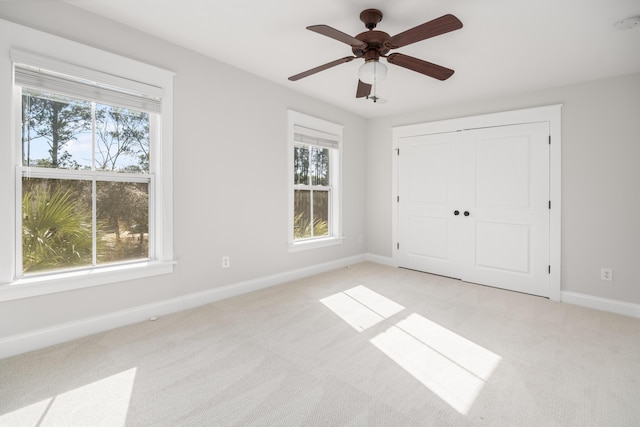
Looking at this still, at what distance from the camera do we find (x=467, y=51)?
8.95 feet

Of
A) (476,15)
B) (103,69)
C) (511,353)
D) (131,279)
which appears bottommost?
(511,353)

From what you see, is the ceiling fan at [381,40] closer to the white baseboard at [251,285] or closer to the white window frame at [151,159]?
the white window frame at [151,159]

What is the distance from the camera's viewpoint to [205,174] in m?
3.04

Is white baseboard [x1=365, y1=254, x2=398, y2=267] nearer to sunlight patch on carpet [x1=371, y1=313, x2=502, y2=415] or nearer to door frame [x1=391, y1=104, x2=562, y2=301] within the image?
door frame [x1=391, y1=104, x2=562, y2=301]

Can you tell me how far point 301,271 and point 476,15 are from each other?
3.22m

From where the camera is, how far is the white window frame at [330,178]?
3891 mm

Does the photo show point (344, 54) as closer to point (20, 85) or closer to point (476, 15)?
point (476, 15)

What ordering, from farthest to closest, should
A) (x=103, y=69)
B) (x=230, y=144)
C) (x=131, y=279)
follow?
(x=230, y=144), (x=131, y=279), (x=103, y=69)

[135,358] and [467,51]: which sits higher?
[467,51]

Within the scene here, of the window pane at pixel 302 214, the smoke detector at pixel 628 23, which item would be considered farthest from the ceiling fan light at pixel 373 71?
the window pane at pixel 302 214

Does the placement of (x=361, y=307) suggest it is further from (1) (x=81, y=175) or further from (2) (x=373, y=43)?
(1) (x=81, y=175)

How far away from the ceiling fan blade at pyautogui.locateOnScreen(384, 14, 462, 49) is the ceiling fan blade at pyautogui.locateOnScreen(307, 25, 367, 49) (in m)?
0.22

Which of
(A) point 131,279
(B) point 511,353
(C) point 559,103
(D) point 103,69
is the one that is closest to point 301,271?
(A) point 131,279

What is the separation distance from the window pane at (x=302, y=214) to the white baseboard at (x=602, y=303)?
314 cm
